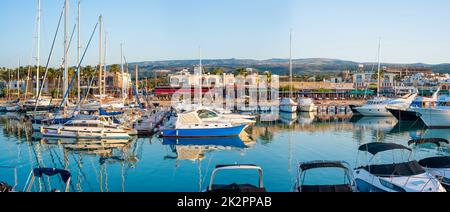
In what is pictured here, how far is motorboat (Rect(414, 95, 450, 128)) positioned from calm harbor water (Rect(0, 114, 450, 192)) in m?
2.95

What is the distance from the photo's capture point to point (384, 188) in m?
9.71

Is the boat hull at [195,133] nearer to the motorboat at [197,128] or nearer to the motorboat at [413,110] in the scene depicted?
the motorboat at [197,128]

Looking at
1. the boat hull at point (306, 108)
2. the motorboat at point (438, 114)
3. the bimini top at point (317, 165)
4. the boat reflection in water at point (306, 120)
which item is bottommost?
the boat reflection in water at point (306, 120)

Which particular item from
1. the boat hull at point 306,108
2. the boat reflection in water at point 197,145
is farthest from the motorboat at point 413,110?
the boat reflection in water at point 197,145

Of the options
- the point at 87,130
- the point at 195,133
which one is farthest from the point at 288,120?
the point at 87,130

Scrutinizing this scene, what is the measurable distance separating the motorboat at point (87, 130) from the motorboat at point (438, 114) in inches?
881

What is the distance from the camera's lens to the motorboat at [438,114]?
1225 inches

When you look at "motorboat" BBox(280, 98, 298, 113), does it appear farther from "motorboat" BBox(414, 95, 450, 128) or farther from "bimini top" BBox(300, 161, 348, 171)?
"bimini top" BBox(300, 161, 348, 171)
